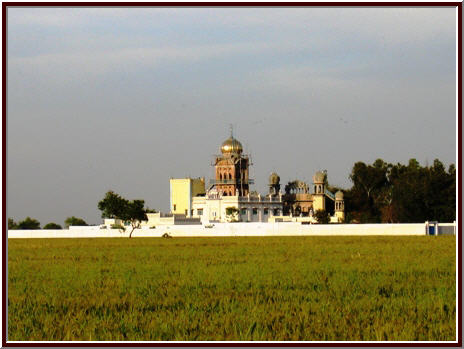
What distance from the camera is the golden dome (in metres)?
139

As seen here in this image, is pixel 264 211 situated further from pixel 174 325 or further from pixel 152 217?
pixel 174 325

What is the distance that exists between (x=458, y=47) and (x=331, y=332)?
4586 millimetres

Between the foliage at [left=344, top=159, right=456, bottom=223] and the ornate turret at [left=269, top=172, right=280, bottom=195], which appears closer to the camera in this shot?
the foliage at [left=344, top=159, right=456, bottom=223]

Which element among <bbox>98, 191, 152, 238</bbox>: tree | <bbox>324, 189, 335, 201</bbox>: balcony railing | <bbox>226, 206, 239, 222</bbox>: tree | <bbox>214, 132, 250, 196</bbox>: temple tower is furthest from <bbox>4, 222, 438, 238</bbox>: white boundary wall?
<bbox>324, 189, 335, 201</bbox>: balcony railing

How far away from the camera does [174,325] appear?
1834cm

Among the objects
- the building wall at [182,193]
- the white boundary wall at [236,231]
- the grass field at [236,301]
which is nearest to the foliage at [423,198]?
the white boundary wall at [236,231]

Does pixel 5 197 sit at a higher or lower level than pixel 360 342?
higher

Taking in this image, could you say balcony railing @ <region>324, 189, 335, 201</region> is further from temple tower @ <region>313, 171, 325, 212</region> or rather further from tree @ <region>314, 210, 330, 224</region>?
tree @ <region>314, 210, 330, 224</region>

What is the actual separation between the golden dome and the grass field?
337 ft

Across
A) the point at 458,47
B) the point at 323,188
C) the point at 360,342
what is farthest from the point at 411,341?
the point at 323,188

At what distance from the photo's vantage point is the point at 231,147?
139 metres

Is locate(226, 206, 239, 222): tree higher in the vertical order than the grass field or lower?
higher

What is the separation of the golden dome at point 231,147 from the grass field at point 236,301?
10274cm

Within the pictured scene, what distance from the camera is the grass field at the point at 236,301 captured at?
57.9ft
